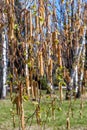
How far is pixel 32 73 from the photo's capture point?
4195 mm

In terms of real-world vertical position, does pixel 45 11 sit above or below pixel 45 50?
above

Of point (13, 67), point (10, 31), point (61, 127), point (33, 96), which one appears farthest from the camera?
point (61, 127)

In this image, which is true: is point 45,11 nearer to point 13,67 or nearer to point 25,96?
point 13,67

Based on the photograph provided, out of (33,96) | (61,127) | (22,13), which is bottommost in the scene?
(61,127)

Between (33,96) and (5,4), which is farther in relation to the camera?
(33,96)

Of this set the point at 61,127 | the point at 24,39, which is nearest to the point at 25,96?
the point at 24,39

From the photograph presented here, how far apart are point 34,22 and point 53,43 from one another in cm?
30

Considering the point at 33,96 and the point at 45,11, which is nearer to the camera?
the point at 45,11

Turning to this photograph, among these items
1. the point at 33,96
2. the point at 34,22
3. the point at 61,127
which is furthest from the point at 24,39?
the point at 61,127

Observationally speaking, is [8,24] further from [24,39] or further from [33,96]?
[33,96]

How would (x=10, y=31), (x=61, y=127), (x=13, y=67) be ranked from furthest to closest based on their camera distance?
(x=61, y=127) → (x=13, y=67) → (x=10, y=31)

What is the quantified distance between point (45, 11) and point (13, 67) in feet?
2.46

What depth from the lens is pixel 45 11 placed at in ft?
14.3

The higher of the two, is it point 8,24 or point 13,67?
point 8,24
